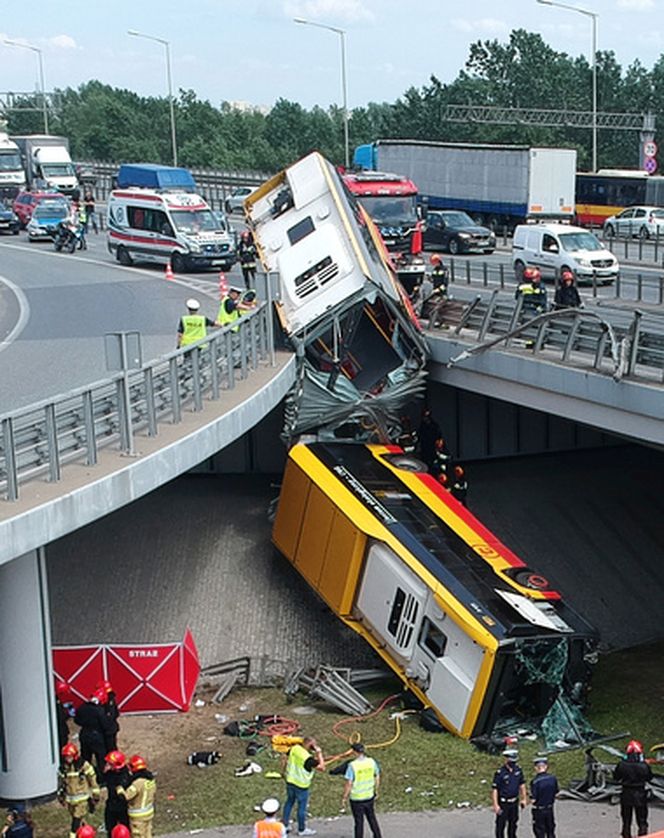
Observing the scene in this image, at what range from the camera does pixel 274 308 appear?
22516 mm

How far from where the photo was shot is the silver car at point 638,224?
158 ft

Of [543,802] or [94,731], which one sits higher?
[543,802]

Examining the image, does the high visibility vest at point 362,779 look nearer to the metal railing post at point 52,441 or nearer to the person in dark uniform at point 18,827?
the person in dark uniform at point 18,827

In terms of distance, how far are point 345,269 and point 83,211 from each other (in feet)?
84.6

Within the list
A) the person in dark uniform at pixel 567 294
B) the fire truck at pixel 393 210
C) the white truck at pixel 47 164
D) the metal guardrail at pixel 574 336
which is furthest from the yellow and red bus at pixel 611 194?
the person in dark uniform at pixel 567 294

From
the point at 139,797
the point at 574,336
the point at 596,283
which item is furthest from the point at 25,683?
the point at 596,283

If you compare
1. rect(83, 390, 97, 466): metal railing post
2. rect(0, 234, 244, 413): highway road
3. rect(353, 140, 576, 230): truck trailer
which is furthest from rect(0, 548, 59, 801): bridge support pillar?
rect(353, 140, 576, 230): truck trailer

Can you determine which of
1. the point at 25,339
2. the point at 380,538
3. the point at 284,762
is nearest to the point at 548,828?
the point at 284,762

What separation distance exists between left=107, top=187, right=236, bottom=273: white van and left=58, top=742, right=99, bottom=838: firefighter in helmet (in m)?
22.4

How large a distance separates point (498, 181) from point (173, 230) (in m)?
23.2

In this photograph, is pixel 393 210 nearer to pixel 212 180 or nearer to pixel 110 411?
pixel 110 411

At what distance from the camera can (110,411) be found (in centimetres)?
1496

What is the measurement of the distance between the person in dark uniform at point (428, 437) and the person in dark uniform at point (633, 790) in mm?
10778

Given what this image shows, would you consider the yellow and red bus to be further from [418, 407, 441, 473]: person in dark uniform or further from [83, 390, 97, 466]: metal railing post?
[83, 390, 97, 466]: metal railing post
